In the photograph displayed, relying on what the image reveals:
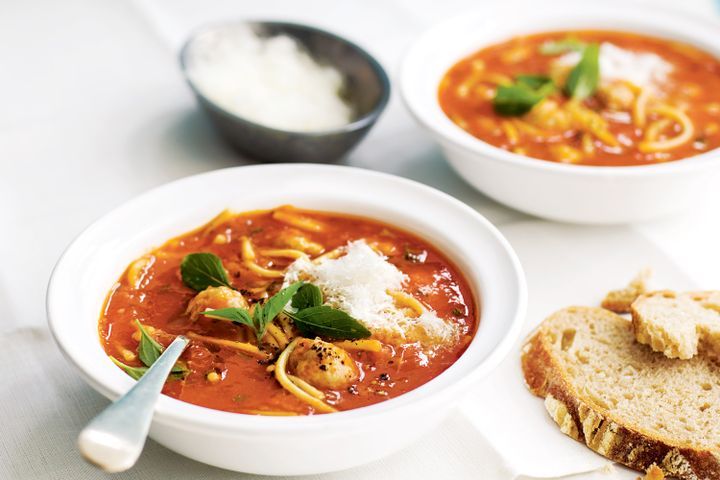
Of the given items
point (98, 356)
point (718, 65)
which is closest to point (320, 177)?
point (98, 356)

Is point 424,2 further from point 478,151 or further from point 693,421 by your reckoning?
point 693,421

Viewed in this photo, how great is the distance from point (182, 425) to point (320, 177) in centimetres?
144

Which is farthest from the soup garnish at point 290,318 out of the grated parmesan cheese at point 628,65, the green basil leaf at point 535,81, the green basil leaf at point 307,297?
the grated parmesan cheese at point 628,65

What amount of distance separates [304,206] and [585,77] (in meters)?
1.77

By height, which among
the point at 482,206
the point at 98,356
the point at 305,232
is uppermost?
the point at 98,356

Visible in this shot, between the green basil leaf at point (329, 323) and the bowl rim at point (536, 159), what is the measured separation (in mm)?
1312

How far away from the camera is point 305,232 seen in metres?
3.51

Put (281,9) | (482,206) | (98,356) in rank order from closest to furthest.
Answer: (98,356)
(482,206)
(281,9)

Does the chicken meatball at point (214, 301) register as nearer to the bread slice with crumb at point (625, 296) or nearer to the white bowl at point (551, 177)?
the white bowl at point (551, 177)

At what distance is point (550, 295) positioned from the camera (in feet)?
12.4

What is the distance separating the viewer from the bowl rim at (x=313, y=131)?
13.8 feet

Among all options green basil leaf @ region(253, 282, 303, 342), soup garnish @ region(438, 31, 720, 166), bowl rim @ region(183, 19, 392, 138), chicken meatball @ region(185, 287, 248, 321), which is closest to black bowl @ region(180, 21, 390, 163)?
bowl rim @ region(183, 19, 392, 138)

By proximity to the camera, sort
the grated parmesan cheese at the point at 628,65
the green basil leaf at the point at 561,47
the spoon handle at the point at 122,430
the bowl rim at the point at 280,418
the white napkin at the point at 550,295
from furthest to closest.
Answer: the green basil leaf at the point at 561,47, the grated parmesan cheese at the point at 628,65, the white napkin at the point at 550,295, the bowl rim at the point at 280,418, the spoon handle at the point at 122,430

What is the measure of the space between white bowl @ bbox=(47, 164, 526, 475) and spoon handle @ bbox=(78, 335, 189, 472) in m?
0.07
